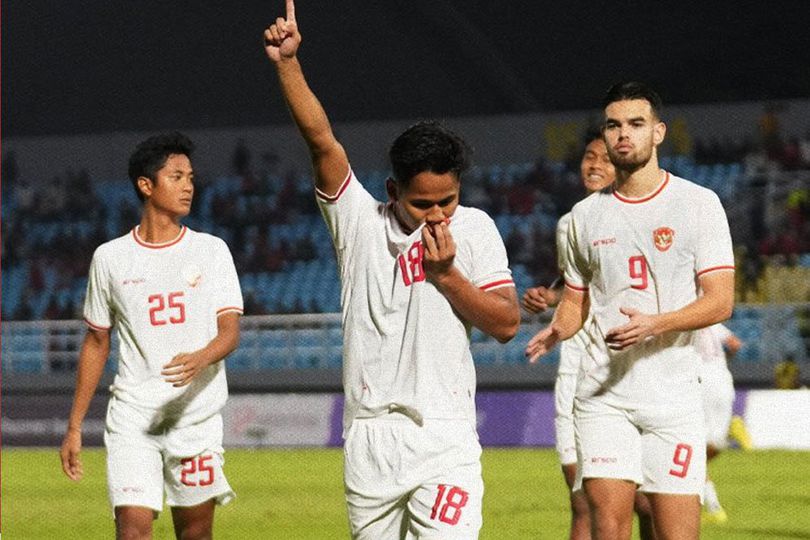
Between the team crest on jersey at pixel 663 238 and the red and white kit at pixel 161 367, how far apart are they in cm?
204

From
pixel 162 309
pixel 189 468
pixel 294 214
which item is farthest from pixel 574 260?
pixel 294 214

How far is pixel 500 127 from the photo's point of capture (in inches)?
1353

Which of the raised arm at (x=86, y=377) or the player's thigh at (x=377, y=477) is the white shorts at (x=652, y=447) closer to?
the player's thigh at (x=377, y=477)

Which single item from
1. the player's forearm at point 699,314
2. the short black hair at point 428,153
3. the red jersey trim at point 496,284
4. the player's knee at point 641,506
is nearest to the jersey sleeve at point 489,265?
the red jersey trim at point 496,284

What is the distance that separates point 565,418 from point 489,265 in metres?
4.19

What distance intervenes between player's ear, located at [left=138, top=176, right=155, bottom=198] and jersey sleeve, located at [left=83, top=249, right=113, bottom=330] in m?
0.37

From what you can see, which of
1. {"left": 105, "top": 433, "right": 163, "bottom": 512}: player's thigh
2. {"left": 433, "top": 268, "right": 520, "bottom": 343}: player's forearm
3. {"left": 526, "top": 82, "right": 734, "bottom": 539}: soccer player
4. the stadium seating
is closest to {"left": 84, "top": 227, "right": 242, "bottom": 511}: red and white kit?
{"left": 105, "top": 433, "right": 163, "bottom": 512}: player's thigh

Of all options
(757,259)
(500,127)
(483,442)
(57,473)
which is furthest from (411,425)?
(500,127)

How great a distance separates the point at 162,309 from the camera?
782cm

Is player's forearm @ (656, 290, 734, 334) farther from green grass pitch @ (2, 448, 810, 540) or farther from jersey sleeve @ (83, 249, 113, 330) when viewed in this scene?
green grass pitch @ (2, 448, 810, 540)

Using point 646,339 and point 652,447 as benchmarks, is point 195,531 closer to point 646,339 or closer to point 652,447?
point 652,447

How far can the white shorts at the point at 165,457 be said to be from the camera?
25.2 feet

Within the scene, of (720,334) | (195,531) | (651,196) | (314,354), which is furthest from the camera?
Answer: (314,354)

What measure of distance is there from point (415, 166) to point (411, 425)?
2.75ft
